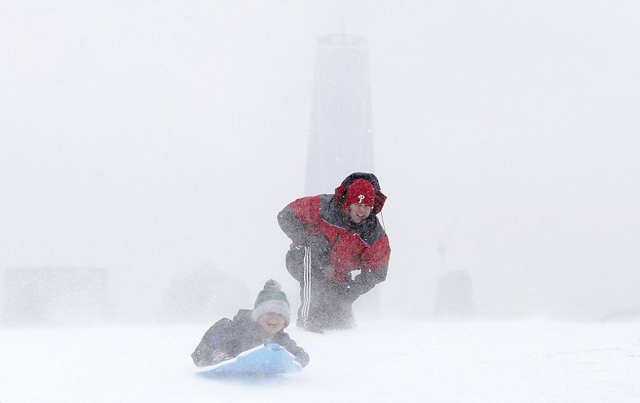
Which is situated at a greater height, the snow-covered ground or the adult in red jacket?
the adult in red jacket

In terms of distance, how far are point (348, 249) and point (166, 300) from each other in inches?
5935

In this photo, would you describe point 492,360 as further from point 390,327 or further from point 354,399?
point 390,327

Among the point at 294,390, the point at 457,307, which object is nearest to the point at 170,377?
the point at 294,390

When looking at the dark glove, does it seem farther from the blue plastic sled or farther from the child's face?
the child's face

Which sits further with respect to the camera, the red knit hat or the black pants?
the black pants

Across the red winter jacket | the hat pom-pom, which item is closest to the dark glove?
the hat pom-pom

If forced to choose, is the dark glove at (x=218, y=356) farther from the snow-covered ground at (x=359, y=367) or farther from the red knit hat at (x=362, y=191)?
the red knit hat at (x=362, y=191)

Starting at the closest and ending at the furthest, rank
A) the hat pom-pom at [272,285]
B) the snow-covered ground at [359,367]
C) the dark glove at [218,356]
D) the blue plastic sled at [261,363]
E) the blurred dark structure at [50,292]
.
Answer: the snow-covered ground at [359,367]
the blue plastic sled at [261,363]
the dark glove at [218,356]
the hat pom-pom at [272,285]
the blurred dark structure at [50,292]

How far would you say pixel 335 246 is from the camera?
7.98m

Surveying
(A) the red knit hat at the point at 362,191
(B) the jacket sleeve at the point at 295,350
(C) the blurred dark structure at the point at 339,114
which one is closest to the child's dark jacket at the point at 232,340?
(B) the jacket sleeve at the point at 295,350

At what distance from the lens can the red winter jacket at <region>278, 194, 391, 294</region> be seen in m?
7.84

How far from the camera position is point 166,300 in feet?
503

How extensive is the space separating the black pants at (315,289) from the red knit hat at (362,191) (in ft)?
3.22

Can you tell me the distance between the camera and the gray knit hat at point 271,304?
5426 mm
